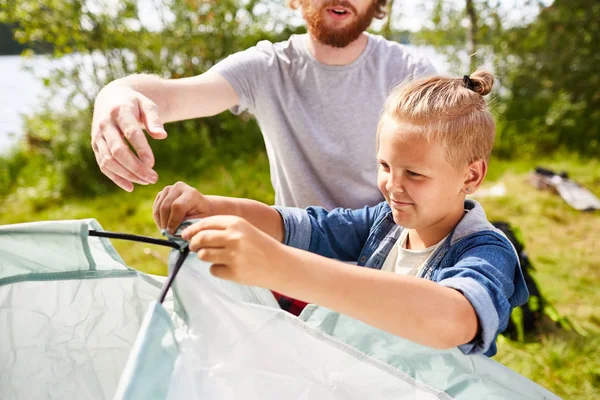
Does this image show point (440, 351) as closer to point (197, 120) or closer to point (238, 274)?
point (238, 274)

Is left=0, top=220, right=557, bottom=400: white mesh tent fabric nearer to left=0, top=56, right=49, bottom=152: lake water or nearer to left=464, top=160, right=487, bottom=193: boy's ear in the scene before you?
left=464, top=160, right=487, bottom=193: boy's ear

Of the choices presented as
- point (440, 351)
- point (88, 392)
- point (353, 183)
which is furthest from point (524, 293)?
point (88, 392)

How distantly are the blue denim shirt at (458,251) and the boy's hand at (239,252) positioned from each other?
294 millimetres

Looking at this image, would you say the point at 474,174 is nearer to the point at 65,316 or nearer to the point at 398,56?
the point at 398,56

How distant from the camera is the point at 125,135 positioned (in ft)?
3.00

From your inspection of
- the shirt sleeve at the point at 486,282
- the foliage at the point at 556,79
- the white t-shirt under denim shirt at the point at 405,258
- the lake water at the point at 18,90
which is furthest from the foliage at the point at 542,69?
the shirt sleeve at the point at 486,282

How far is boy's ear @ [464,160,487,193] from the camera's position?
3.47ft

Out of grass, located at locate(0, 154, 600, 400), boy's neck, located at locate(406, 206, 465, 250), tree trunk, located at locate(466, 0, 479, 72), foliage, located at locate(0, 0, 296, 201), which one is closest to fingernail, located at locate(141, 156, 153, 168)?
boy's neck, located at locate(406, 206, 465, 250)

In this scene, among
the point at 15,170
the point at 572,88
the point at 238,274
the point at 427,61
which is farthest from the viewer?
the point at 572,88

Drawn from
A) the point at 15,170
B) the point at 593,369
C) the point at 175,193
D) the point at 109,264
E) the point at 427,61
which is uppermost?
the point at 427,61

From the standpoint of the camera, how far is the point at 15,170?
4.04 metres

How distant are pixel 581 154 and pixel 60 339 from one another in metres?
4.18

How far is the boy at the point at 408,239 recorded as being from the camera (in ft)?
2.36

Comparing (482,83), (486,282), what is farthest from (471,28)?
(486,282)
